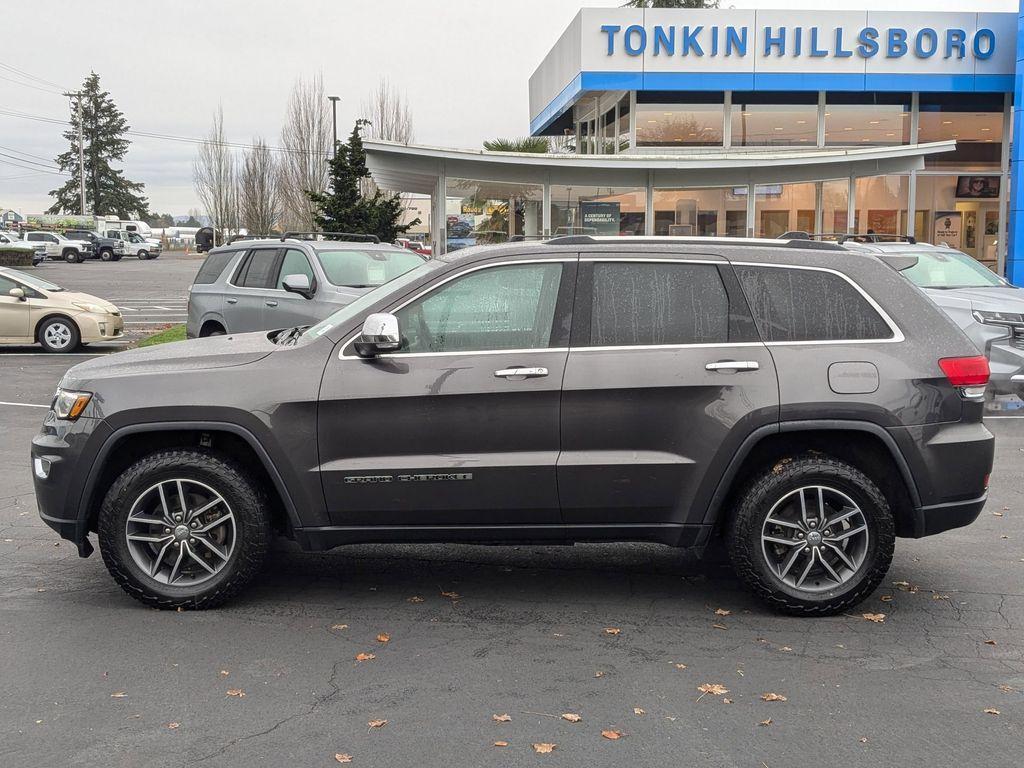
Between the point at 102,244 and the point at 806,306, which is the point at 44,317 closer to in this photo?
the point at 806,306

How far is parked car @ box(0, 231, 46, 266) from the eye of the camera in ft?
181

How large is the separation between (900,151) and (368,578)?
2112 cm

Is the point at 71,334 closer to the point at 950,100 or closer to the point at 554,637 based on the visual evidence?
Answer: the point at 554,637

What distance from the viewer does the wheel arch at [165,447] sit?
17.5 feet

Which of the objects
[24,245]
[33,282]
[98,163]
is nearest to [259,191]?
[24,245]

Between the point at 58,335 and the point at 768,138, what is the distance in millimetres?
19581

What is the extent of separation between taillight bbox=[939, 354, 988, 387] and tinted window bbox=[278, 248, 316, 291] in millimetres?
9600

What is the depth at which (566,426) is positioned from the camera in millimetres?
5320

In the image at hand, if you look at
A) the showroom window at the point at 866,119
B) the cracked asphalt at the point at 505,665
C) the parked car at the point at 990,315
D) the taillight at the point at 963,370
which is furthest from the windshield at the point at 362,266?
the showroom window at the point at 866,119

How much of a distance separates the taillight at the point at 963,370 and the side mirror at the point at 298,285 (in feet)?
28.3

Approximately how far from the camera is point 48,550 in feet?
21.8

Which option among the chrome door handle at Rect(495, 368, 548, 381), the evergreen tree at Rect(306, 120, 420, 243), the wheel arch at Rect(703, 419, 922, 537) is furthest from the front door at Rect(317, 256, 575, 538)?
the evergreen tree at Rect(306, 120, 420, 243)

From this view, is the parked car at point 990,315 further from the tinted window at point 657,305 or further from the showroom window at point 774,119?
the showroom window at point 774,119

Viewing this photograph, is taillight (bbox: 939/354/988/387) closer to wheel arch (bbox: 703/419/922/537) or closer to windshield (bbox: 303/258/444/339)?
wheel arch (bbox: 703/419/922/537)
